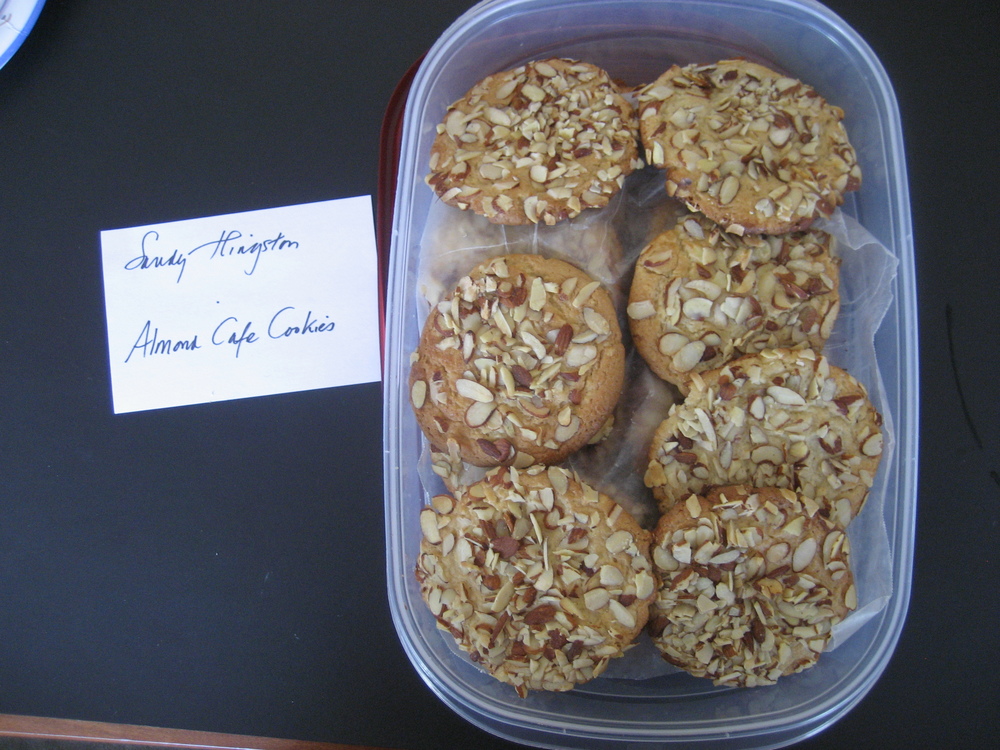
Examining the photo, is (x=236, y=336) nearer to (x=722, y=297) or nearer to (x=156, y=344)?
(x=156, y=344)

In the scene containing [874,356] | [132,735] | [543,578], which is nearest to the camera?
[543,578]

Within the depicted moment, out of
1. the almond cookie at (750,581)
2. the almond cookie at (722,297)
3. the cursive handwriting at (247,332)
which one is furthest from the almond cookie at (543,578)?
the cursive handwriting at (247,332)

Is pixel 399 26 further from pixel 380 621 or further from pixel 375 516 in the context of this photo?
pixel 380 621

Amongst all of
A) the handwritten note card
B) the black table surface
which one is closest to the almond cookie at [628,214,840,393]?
the black table surface

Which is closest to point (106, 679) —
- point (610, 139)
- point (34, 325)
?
point (34, 325)

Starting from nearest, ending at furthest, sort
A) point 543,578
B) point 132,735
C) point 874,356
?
point 543,578 < point 874,356 < point 132,735

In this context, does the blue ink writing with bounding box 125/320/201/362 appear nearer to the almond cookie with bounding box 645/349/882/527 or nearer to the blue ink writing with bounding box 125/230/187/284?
the blue ink writing with bounding box 125/230/187/284

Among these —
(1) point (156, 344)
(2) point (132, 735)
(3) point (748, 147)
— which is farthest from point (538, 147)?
(2) point (132, 735)
